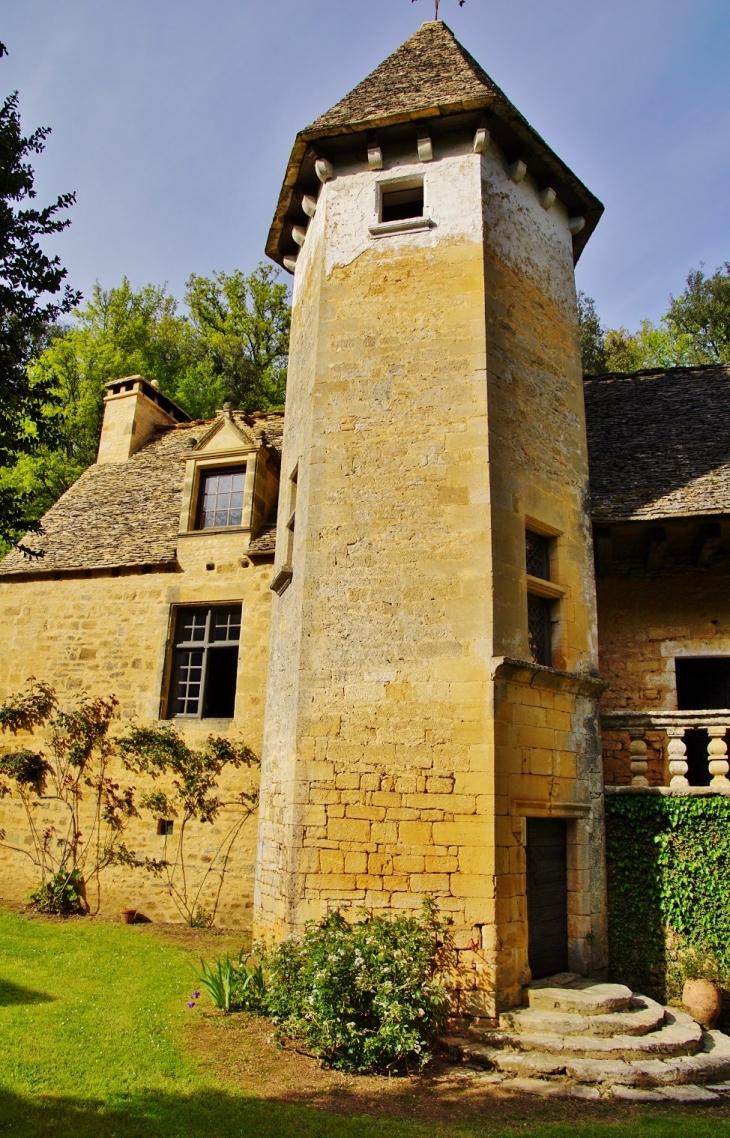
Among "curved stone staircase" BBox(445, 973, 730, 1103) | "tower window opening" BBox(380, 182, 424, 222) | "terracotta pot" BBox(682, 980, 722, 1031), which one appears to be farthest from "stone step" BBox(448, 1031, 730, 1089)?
"tower window opening" BBox(380, 182, 424, 222)

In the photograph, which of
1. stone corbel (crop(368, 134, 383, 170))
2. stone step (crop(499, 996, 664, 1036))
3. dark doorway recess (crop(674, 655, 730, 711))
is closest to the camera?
stone step (crop(499, 996, 664, 1036))

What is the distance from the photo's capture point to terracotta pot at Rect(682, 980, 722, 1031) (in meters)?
7.45

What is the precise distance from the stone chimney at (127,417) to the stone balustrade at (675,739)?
10980mm

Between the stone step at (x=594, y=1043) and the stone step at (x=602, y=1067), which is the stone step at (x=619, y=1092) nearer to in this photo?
the stone step at (x=602, y=1067)

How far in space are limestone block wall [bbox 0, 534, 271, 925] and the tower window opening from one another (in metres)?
5.21

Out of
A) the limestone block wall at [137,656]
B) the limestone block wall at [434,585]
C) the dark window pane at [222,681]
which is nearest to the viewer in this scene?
the limestone block wall at [434,585]

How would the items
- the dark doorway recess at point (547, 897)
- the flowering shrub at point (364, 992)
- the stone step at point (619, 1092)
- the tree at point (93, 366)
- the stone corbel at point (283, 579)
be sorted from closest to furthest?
the stone step at point (619, 1092)
the flowering shrub at point (364, 992)
the dark doorway recess at point (547, 897)
the stone corbel at point (283, 579)
the tree at point (93, 366)

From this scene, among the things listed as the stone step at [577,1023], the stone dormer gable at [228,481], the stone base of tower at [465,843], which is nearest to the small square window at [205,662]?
the stone dormer gable at [228,481]

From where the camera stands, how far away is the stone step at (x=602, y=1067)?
19.6 ft

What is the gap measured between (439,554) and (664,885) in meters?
4.31

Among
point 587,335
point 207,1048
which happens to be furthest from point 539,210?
point 587,335

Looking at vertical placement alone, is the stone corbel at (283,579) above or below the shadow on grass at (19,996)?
above

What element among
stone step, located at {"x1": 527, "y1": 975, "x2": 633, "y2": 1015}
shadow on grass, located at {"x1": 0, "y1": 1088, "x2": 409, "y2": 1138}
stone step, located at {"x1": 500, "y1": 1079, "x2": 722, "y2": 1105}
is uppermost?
stone step, located at {"x1": 527, "y1": 975, "x2": 633, "y2": 1015}

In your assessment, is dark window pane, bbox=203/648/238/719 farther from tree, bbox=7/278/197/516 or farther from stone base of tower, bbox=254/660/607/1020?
tree, bbox=7/278/197/516
